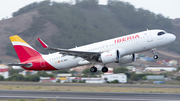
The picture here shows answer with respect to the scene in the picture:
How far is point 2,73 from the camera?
7412cm

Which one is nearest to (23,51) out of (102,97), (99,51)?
(99,51)

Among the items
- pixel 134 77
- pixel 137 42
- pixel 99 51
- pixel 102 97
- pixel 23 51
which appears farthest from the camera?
pixel 134 77

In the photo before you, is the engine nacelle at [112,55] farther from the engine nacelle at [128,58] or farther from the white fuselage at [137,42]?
the engine nacelle at [128,58]

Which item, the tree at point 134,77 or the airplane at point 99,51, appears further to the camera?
the tree at point 134,77

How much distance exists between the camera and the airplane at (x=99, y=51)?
118ft

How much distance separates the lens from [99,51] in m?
37.8

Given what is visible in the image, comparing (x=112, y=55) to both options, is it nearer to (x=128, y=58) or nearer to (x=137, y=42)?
(x=137, y=42)

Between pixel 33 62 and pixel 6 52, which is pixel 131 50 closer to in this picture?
pixel 33 62

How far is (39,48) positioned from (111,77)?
115 meters

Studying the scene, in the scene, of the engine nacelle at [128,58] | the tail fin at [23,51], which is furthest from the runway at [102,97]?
the tail fin at [23,51]

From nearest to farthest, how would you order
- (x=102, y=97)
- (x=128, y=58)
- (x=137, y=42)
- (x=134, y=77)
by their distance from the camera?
(x=102, y=97)
(x=137, y=42)
(x=128, y=58)
(x=134, y=77)

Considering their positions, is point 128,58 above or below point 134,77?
above

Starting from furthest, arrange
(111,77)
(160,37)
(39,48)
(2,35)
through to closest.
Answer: (2,35) → (39,48) → (111,77) → (160,37)

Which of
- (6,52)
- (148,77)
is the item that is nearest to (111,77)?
(148,77)
